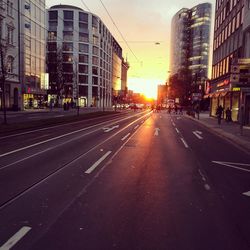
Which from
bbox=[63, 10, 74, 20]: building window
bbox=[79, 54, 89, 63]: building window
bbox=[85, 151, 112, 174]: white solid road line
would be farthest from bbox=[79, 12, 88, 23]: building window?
bbox=[85, 151, 112, 174]: white solid road line

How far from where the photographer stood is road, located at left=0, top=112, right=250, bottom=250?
3.90 m

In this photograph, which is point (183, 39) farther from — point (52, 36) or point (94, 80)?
point (52, 36)

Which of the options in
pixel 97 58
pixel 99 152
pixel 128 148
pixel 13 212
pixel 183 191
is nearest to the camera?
pixel 13 212

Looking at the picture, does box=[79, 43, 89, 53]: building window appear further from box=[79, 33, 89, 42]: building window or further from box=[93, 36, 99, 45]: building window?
box=[93, 36, 99, 45]: building window

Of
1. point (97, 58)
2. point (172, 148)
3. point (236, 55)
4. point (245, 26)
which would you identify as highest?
point (97, 58)

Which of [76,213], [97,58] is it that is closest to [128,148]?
[76,213]

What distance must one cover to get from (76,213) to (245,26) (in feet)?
90.6

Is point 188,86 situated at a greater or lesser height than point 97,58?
lesser

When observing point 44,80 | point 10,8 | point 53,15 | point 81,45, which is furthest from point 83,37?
point 10,8

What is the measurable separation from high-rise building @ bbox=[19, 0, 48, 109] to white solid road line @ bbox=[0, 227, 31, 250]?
47.6 meters

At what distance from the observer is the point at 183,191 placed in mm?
6102

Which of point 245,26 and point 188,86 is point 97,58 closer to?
point 188,86

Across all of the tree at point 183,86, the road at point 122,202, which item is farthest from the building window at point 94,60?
the road at point 122,202

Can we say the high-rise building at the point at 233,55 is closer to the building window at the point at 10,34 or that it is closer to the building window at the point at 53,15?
the building window at the point at 10,34
